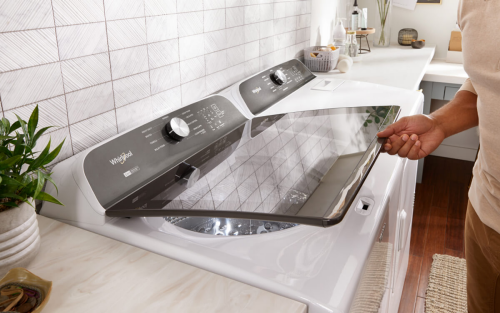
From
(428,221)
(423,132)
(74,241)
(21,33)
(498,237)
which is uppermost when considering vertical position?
(21,33)

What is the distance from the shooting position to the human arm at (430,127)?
113 cm

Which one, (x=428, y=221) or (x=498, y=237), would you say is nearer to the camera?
(x=498, y=237)

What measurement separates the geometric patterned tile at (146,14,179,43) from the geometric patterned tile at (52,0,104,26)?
18 centimetres

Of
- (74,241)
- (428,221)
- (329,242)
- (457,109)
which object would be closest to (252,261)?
(329,242)

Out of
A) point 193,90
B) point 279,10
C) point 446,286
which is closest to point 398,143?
point 193,90

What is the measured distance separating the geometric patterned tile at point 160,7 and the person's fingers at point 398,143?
0.77 meters

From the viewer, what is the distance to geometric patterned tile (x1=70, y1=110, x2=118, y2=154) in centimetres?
106

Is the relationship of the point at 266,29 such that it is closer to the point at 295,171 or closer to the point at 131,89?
the point at 131,89

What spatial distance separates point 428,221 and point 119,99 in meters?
2.14

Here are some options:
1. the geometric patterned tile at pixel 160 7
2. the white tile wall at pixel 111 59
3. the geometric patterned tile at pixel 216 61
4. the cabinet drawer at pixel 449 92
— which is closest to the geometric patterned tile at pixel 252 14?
the white tile wall at pixel 111 59

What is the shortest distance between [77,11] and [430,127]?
3.23ft

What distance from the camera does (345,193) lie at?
30.0 inches

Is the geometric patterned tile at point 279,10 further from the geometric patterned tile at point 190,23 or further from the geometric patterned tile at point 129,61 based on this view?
the geometric patterned tile at point 129,61

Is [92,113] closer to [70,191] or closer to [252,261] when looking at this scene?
[70,191]
